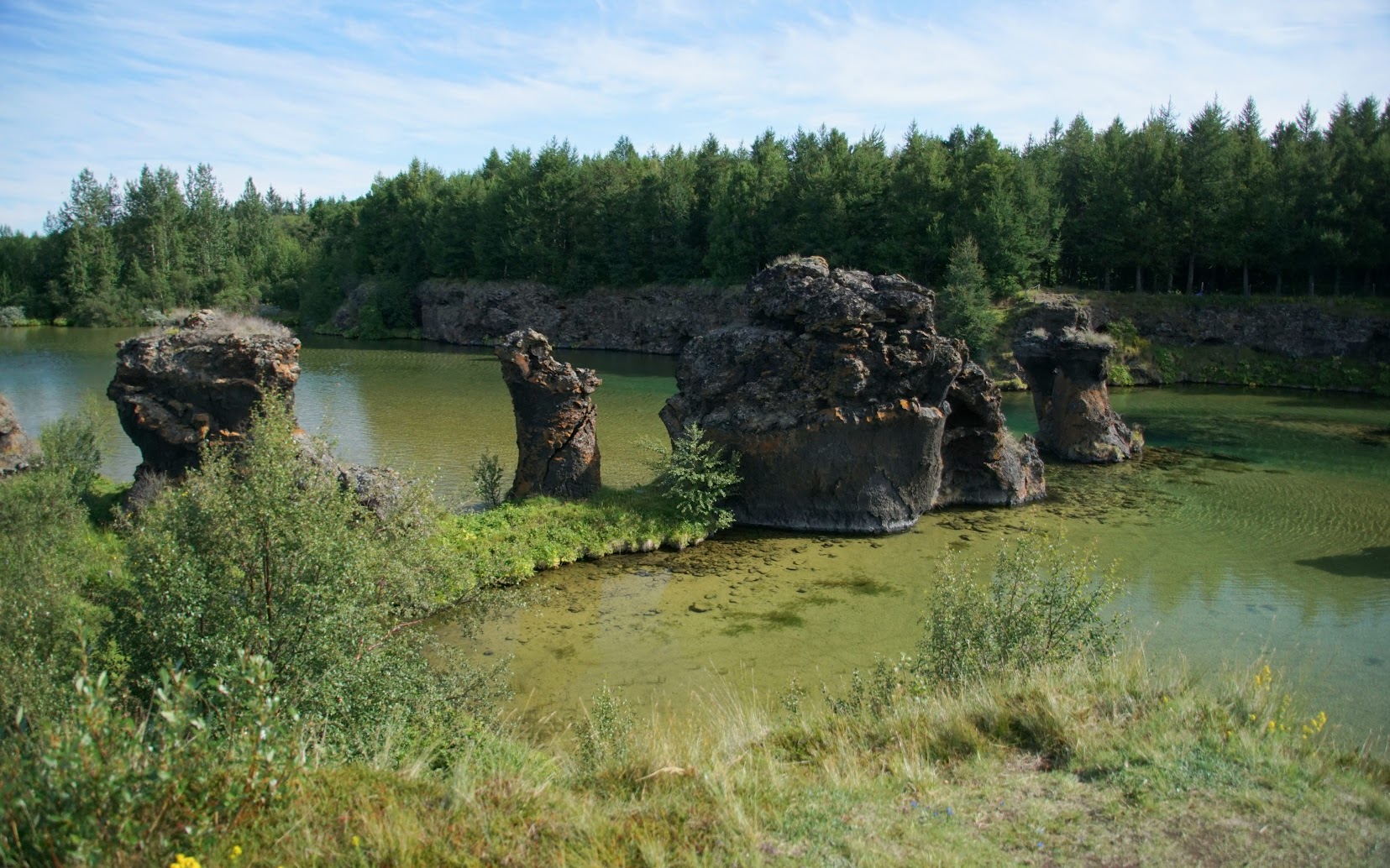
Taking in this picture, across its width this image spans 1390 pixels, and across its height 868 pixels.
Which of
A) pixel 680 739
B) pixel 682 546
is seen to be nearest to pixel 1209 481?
pixel 682 546

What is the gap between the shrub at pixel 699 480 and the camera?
25516 mm

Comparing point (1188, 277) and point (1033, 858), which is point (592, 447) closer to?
point (1033, 858)

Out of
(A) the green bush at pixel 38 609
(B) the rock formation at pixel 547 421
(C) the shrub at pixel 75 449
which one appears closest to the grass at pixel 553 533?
(B) the rock formation at pixel 547 421

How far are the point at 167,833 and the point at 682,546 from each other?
18.2 meters

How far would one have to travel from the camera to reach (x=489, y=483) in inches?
1057

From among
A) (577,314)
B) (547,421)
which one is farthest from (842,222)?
(547,421)

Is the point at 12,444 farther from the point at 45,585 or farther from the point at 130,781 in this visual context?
the point at 130,781

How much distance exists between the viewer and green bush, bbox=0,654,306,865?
6465mm

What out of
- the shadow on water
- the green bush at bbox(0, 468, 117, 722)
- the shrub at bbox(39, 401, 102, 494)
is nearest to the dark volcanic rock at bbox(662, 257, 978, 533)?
the shadow on water

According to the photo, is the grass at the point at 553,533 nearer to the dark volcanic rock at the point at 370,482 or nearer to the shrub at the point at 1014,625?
the dark volcanic rock at the point at 370,482

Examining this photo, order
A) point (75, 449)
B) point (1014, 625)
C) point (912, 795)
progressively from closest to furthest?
point (912, 795)
point (1014, 625)
point (75, 449)

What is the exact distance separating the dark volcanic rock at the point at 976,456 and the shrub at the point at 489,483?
1430 cm

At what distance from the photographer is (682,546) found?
972 inches

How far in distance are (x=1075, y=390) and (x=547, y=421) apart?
22.9 meters
